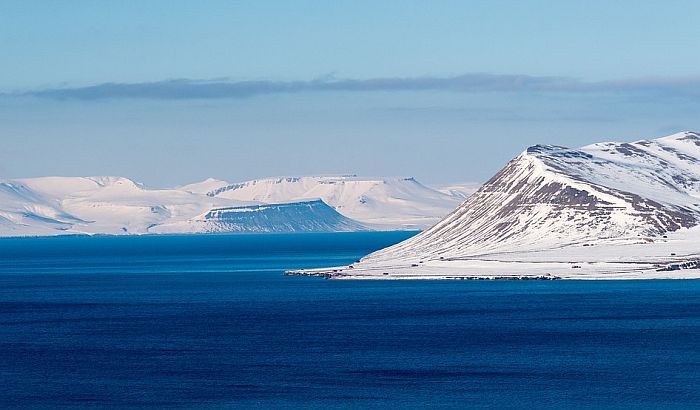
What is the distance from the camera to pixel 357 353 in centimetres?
12600

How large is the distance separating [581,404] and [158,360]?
3784 cm

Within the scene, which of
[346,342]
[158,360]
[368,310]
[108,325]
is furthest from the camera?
[368,310]

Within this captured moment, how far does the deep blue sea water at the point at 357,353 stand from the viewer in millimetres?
101812

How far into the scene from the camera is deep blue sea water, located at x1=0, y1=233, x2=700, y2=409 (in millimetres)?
101812

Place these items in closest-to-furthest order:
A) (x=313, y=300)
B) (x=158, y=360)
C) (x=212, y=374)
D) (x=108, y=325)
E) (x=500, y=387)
→ (x=500, y=387), (x=212, y=374), (x=158, y=360), (x=108, y=325), (x=313, y=300)

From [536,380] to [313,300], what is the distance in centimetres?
8030

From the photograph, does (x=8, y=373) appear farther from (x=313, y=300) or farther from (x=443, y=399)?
(x=313, y=300)

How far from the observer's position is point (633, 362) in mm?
117562

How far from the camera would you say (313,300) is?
186375 mm

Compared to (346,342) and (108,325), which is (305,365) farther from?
(108,325)

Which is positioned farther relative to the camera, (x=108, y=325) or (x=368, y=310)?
(x=368, y=310)

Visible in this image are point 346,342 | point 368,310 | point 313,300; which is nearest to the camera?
point 346,342

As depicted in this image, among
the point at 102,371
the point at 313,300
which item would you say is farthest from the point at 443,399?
the point at 313,300

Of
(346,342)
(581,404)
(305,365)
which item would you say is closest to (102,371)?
(305,365)
